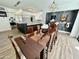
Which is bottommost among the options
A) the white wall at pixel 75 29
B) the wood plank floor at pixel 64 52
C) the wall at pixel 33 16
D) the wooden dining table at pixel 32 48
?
the wood plank floor at pixel 64 52

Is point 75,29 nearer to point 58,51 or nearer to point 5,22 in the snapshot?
point 58,51

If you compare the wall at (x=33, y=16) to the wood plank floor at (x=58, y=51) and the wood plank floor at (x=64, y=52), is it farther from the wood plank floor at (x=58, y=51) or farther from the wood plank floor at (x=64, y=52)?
the wood plank floor at (x=64, y=52)

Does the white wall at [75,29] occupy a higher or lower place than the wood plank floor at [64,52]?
higher


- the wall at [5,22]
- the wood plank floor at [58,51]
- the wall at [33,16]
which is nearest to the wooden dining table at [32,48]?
the wood plank floor at [58,51]

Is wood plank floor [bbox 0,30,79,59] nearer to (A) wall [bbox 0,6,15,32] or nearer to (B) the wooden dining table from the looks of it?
(B) the wooden dining table

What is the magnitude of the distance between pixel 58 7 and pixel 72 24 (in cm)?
202

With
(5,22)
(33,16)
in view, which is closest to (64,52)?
(5,22)

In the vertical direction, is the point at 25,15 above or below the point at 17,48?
above

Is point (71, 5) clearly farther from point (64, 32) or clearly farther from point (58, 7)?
→ point (64, 32)

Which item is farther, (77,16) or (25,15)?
(25,15)

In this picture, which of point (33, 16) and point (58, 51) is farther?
point (33, 16)

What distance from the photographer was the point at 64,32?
5582mm

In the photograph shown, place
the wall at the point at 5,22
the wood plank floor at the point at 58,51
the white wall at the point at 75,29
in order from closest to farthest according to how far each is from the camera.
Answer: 1. the wood plank floor at the point at 58,51
2. the white wall at the point at 75,29
3. the wall at the point at 5,22

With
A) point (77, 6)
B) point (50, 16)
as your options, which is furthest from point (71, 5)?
point (50, 16)
